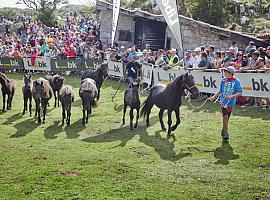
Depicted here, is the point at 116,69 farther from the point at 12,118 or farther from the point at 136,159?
the point at 136,159

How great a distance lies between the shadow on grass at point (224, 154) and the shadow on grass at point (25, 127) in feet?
21.0

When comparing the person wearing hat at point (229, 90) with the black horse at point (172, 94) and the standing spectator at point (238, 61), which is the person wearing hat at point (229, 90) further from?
the standing spectator at point (238, 61)

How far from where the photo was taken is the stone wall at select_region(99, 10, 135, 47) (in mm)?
30812

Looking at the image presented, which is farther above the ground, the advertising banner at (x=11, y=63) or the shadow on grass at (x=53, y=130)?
the advertising banner at (x=11, y=63)

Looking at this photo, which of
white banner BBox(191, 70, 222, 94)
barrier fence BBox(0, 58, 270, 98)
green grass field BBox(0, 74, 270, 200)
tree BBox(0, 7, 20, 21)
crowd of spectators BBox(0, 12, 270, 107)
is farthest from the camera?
tree BBox(0, 7, 20, 21)

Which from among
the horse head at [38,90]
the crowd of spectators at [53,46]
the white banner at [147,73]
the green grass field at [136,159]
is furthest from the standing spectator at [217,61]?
the crowd of spectators at [53,46]

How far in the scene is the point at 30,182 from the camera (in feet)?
30.8

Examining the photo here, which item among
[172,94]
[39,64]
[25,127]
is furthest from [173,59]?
[39,64]

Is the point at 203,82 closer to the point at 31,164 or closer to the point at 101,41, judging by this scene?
the point at 31,164

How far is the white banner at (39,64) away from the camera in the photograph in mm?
29922

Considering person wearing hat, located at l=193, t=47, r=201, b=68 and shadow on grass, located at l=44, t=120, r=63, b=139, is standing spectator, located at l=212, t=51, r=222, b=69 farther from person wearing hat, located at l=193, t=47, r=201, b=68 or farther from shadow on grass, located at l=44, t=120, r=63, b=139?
shadow on grass, located at l=44, t=120, r=63, b=139

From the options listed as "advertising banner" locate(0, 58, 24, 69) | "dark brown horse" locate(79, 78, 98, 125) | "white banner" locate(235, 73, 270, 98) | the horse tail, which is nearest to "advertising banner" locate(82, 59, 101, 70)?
"advertising banner" locate(0, 58, 24, 69)

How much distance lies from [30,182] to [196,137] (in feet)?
17.6

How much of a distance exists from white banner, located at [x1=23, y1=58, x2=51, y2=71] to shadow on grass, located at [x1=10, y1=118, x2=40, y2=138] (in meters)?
14.2
